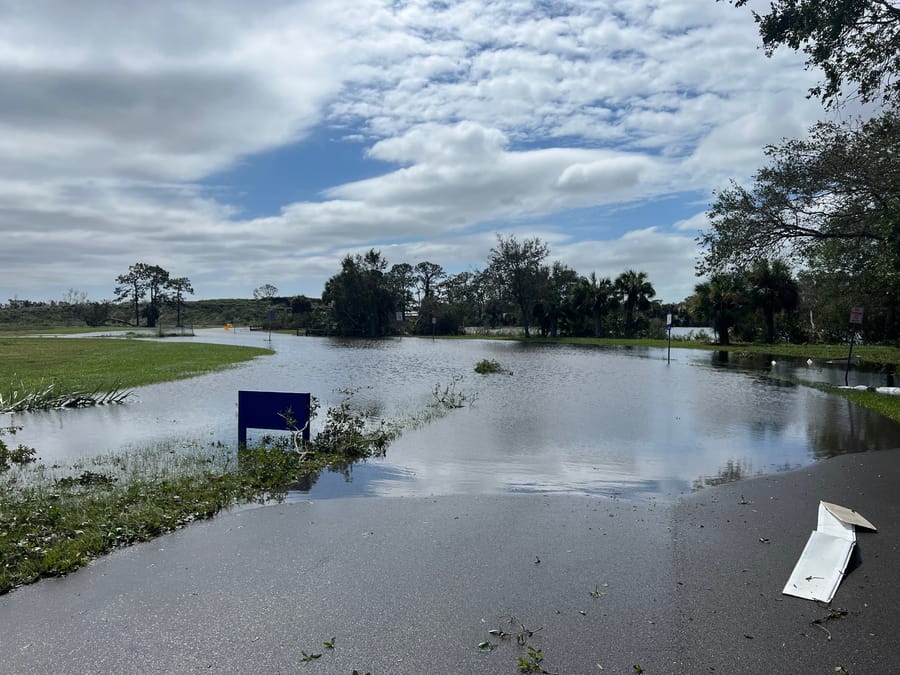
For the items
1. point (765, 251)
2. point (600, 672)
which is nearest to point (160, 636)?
point (600, 672)

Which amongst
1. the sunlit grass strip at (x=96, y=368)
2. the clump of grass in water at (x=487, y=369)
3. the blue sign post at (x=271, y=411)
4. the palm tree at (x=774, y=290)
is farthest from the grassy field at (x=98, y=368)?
the palm tree at (x=774, y=290)

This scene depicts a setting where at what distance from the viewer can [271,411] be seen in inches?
387

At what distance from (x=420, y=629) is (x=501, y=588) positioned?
0.84 meters

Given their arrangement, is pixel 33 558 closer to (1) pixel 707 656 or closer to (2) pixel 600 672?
(2) pixel 600 672

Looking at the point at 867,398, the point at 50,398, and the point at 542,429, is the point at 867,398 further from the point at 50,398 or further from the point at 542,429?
the point at 50,398

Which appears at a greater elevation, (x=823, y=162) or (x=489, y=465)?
(x=823, y=162)

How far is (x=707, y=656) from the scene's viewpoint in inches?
138

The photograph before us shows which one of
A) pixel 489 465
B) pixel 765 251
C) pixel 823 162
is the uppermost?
pixel 823 162

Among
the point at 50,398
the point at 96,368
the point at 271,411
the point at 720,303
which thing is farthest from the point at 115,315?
the point at 271,411

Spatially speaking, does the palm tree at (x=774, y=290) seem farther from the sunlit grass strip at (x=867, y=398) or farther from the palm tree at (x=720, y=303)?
the sunlit grass strip at (x=867, y=398)

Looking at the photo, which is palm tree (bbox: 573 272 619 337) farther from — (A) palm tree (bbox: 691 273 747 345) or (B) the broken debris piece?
(B) the broken debris piece

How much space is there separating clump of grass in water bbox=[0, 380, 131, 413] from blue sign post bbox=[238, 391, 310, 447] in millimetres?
7092

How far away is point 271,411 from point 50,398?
818 centimetres

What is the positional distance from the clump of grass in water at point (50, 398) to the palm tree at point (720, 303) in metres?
41.7
